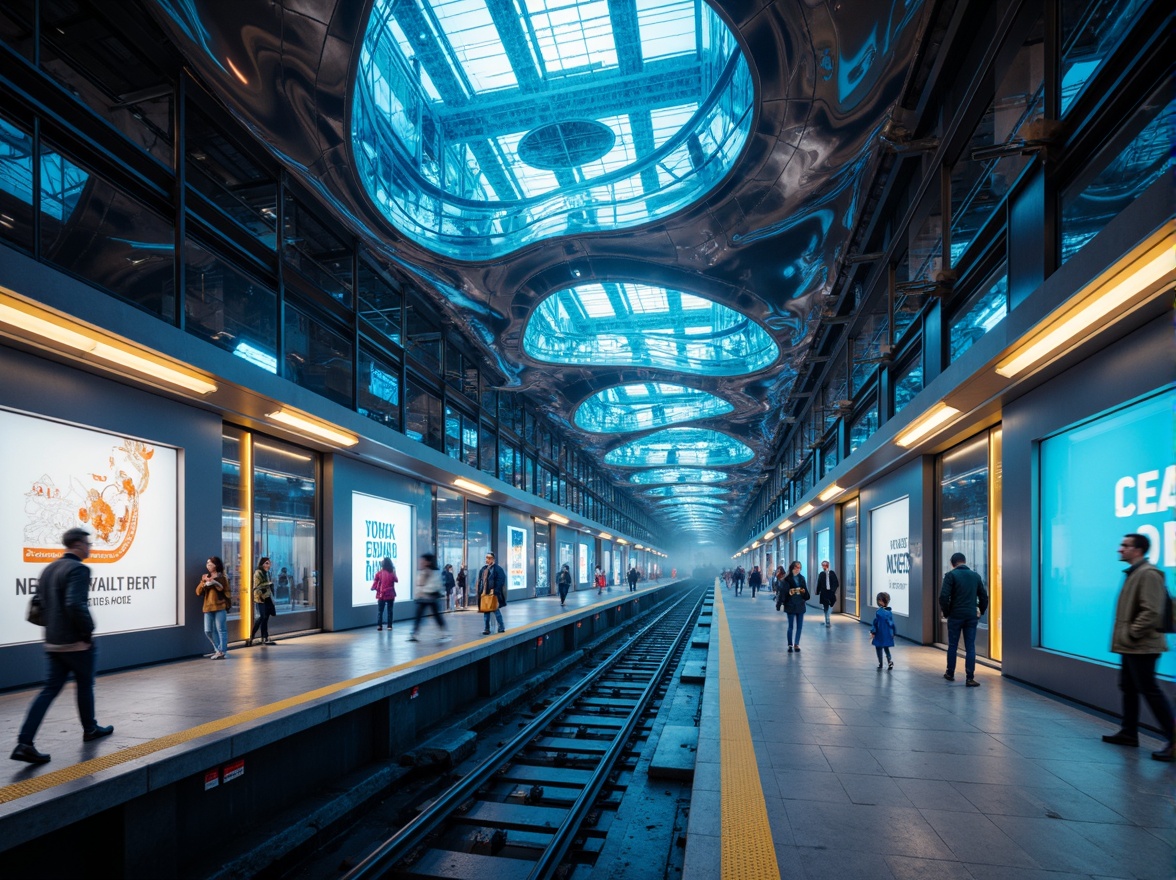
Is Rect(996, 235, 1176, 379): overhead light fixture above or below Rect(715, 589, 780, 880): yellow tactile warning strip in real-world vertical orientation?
above

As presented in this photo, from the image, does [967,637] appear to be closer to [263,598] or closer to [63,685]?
[63,685]

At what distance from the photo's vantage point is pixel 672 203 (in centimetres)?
1092

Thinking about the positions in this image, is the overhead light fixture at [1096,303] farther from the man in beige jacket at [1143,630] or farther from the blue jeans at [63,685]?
the blue jeans at [63,685]

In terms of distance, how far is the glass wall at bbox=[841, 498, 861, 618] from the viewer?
1972 cm

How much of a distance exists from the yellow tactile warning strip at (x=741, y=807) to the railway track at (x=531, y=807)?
139 centimetres

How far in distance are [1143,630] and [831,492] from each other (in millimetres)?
14046

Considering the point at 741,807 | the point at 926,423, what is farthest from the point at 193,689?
the point at 926,423

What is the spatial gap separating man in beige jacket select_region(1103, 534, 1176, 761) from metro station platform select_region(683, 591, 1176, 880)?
407 mm

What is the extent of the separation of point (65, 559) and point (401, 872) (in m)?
3.36

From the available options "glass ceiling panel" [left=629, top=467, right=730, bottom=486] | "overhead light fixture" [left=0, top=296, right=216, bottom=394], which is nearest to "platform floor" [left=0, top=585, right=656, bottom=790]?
"overhead light fixture" [left=0, top=296, right=216, bottom=394]

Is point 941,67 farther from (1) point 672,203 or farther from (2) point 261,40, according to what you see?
(2) point 261,40

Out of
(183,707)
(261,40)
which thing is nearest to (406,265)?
(261,40)

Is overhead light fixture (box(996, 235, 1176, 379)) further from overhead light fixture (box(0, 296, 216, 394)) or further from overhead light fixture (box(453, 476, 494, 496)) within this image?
overhead light fixture (box(453, 476, 494, 496))

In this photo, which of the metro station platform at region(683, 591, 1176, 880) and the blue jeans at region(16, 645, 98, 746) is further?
the blue jeans at region(16, 645, 98, 746)
